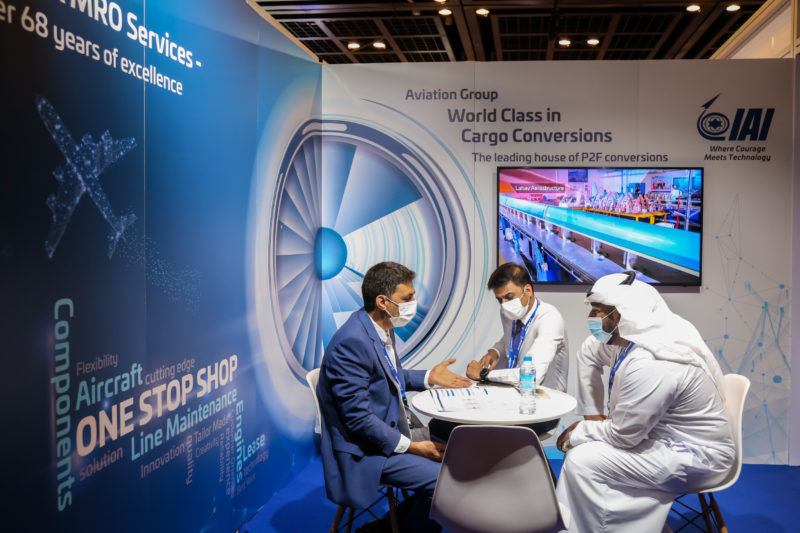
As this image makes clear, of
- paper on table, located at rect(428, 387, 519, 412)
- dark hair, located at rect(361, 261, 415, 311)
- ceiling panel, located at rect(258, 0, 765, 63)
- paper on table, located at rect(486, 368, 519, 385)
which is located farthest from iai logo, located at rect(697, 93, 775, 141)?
dark hair, located at rect(361, 261, 415, 311)

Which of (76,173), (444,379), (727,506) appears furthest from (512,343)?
(76,173)

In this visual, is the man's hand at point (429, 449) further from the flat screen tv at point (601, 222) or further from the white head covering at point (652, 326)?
the flat screen tv at point (601, 222)

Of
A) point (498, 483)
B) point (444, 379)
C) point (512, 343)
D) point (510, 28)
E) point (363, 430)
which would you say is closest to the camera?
point (498, 483)

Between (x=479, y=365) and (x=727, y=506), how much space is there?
178cm

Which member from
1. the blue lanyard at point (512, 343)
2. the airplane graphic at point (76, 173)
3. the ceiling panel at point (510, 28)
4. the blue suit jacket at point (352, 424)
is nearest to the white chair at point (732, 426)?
the blue lanyard at point (512, 343)

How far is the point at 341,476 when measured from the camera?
9.72 ft

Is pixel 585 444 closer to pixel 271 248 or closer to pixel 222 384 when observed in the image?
pixel 222 384

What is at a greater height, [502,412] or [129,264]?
[129,264]

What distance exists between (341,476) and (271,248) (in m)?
1.67

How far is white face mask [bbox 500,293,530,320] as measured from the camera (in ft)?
13.3

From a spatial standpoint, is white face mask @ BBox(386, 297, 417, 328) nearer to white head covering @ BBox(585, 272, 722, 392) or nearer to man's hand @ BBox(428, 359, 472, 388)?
man's hand @ BBox(428, 359, 472, 388)

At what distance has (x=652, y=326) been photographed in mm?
2980

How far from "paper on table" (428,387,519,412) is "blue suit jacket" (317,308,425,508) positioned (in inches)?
13.7

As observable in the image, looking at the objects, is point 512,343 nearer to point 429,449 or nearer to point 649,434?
point 649,434
